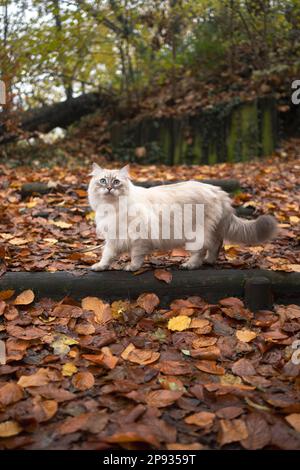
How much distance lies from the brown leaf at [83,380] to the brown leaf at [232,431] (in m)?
0.77

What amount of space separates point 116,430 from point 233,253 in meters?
2.43

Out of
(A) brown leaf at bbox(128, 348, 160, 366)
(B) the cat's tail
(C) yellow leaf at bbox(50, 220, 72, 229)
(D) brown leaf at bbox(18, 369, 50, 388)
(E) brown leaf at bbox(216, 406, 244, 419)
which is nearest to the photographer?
(E) brown leaf at bbox(216, 406, 244, 419)

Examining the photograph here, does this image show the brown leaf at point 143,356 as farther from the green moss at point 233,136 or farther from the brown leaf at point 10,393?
the green moss at point 233,136

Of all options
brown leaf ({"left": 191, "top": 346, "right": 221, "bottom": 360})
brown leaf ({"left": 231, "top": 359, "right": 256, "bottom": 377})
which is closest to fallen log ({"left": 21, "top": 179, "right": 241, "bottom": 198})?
brown leaf ({"left": 191, "top": 346, "right": 221, "bottom": 360})

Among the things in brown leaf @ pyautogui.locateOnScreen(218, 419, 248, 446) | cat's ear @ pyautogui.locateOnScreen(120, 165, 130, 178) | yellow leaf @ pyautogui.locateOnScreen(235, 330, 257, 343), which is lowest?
brown leaf @ pyautogui.locateOnScreen(218, 419, 248, 446)

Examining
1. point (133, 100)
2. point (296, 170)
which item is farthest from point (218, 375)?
point (133, 100)

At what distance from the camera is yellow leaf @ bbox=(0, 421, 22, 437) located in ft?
6.58

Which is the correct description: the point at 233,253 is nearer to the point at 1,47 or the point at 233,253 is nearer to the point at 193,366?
the point at 193,366

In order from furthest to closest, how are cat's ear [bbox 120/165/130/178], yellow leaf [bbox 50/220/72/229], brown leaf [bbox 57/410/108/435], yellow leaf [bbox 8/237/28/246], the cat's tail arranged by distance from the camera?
yellow leaf [bbox 50/220/72/229]
yellow leaf [bbox 8/237/28/246]
cat's ear [bbox 120/165/130/178]
the cat's tail
brown leaf [bbox 57/410/108/435]

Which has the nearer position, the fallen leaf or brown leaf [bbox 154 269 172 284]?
the fallen leaf

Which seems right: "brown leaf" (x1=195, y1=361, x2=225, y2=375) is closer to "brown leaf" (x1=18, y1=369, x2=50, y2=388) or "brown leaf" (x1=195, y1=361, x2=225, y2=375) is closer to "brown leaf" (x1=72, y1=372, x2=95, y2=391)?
"brown leaf" (x1=72, y1=372, x2=95, y2=391)

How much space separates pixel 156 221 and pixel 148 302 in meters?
0.69

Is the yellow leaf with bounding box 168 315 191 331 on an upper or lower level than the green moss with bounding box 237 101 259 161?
lower

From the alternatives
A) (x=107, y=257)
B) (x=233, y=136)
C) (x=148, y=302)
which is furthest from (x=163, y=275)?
(x=233, y=136)
